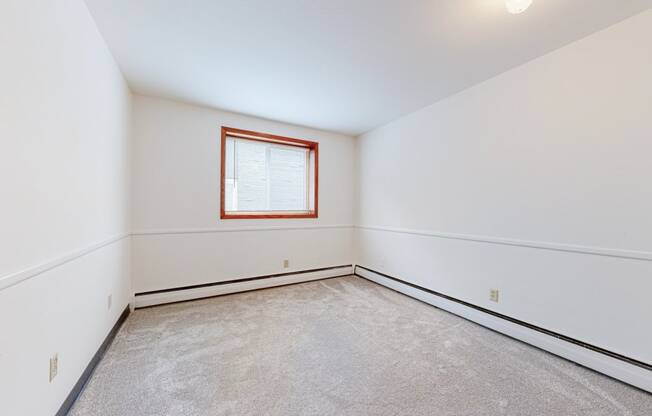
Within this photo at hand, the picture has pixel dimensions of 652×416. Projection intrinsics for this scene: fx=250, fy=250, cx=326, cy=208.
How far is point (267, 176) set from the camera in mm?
3764

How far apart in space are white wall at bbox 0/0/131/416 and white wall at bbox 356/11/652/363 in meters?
3.13

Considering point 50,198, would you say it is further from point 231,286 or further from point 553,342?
point 553,342

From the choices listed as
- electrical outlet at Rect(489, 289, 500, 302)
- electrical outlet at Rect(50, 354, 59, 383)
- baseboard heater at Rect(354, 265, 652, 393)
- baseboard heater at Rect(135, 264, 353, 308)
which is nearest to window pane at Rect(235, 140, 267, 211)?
baseboard heater at Rect(135, 264, 353, 308)

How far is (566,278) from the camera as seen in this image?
1.93 meters

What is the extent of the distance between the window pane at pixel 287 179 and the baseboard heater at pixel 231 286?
103 cm

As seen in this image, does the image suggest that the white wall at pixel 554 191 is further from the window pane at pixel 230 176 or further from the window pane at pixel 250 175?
the window pane at pixel 230 176

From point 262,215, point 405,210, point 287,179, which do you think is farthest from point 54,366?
point 405,210

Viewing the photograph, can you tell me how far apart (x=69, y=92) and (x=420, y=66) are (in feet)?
8.17

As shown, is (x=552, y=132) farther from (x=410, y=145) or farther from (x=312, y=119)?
(x=312, y=119)

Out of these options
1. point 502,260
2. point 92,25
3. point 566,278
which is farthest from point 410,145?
point 92,25

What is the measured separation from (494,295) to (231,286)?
2.98 meters

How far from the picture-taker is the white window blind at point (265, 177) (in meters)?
3.48

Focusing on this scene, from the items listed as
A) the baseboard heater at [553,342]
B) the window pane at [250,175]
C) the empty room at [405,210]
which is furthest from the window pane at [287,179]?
the baseboard heater at [553,342]

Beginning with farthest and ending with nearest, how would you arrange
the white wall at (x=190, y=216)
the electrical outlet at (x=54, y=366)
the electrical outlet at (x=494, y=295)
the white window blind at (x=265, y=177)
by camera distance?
the white window blind at (x=265, y=177) < the white wall at (x=190, y=216) < the electrical outlet at (x=494, y=295) < the electrical outlet at (x=54, y=366)
